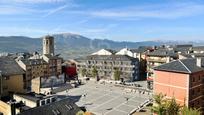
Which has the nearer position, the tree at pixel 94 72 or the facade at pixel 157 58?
the facade at pixel 157 58

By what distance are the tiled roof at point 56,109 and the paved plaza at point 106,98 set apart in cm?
2570

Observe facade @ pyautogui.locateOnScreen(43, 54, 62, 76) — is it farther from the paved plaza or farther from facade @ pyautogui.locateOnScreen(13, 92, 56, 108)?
facade @ pyautogui.locateOnScreen(13, 92, 56, 108)

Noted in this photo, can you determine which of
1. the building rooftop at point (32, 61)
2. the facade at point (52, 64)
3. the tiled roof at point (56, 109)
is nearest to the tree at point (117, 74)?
the facade at point (52, 64)

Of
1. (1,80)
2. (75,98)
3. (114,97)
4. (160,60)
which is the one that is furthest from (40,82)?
(160,60)

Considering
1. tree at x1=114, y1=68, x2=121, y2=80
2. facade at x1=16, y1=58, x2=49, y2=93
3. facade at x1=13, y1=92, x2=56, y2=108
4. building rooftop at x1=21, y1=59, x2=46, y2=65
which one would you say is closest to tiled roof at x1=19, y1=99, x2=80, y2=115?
facade at x1=13, y1=92, x2=56, y2=108

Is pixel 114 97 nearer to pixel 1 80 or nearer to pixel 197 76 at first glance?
pixel 197 76

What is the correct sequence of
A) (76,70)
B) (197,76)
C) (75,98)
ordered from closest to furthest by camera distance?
1. (197,76)
2. (75,98)
3. (76,70)

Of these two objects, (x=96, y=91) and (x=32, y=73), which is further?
(x=32, y=73)

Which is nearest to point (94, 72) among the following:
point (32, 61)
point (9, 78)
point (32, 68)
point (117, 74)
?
point (117, 74)

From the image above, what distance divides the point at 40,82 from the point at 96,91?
22.3 meters

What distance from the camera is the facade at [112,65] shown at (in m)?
127

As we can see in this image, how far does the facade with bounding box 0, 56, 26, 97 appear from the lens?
6567 centimetres

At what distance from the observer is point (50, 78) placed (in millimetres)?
107250

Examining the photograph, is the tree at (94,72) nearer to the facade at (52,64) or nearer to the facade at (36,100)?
the facade at (52,64)
